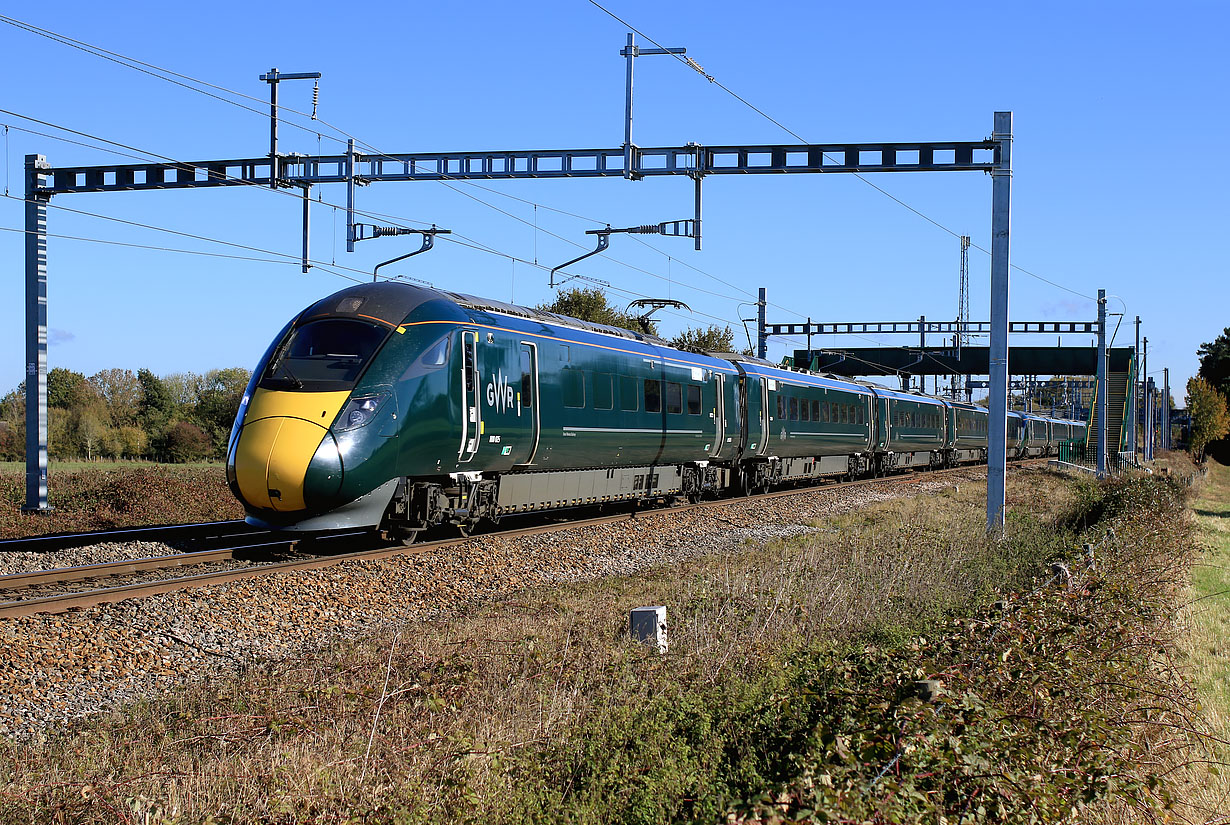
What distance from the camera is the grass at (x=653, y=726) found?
15.9 ft

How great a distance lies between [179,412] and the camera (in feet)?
229

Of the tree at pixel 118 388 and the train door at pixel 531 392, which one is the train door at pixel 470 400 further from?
the tree at pixel 118 388

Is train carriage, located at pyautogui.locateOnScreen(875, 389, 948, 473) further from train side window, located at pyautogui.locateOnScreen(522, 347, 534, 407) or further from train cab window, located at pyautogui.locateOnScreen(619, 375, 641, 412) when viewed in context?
train side window, located at pyautogui.locateOnScreen(522, 347, 534, 407)

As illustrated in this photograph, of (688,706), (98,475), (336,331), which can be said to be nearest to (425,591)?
(336,331)

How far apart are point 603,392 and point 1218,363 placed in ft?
312

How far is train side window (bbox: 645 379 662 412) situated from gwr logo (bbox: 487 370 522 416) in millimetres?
4885

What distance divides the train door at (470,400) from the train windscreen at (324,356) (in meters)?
1.43

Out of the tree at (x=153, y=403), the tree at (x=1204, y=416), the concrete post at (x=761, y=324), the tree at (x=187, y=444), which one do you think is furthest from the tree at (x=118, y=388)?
the tree at (x=1204, y=416)

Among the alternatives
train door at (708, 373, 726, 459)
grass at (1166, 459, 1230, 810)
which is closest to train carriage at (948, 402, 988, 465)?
grass at (1166, 459, 1230, 810)

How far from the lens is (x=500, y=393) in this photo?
51.4ft

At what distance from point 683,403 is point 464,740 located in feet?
53.7

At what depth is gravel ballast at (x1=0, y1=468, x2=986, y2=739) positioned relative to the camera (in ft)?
26.3

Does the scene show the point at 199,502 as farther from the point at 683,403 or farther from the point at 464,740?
the point at 464,740

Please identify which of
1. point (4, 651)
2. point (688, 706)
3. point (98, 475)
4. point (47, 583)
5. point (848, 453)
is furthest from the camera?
point (848, 453)
